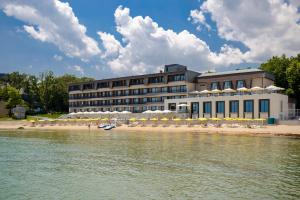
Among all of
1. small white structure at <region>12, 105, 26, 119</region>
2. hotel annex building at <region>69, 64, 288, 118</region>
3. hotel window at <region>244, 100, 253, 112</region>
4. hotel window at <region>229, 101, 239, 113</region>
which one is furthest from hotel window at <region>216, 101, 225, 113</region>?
small white structure at <region>12, 105, 26, 119</region>

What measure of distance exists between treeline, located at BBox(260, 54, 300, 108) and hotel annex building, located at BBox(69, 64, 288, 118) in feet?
14.8

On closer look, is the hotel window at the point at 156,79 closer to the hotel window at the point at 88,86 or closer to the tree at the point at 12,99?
the hotel window at the point at 88,86

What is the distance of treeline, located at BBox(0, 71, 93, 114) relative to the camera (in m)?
123

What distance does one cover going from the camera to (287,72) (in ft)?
269

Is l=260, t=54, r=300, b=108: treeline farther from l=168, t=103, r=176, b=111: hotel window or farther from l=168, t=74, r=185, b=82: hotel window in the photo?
l=168, t=103, r=176, b=111: hotel window

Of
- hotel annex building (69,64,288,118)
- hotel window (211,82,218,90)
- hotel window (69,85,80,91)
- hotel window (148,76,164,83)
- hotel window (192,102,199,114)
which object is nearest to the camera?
hotel annex building (69,64,288,118)

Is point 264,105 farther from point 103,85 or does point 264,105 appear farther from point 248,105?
point 103,85

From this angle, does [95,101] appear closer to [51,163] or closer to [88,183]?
[51,163]

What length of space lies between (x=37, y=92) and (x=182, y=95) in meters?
73.9

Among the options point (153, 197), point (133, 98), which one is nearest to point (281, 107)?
point (133, 98)

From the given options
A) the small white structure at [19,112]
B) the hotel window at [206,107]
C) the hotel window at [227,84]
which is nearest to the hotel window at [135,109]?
the hotel window at [227,84]

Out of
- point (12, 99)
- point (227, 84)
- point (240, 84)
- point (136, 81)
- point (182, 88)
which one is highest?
point (136, 81)

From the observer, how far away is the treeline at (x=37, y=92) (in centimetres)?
12269

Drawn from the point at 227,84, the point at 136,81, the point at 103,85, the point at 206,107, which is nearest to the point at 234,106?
the point at 206,107
